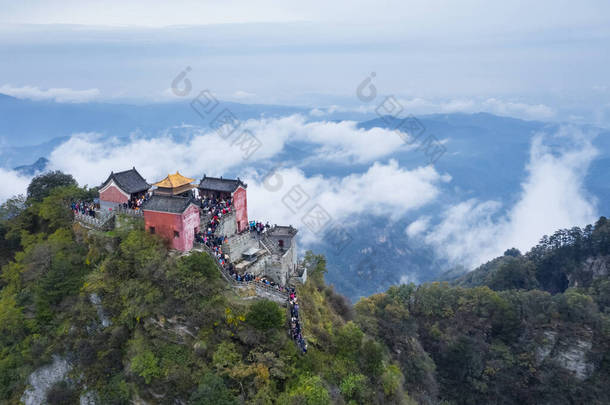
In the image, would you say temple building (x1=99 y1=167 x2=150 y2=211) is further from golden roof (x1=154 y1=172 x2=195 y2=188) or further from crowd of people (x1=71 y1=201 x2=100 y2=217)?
golden roof (x1=154 y1=172 x2=195 y2=188)

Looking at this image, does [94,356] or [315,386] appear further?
[94,356]

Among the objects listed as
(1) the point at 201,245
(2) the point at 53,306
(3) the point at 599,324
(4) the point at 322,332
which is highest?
(1) the point at 201,245

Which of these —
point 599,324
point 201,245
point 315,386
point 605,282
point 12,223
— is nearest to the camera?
point 315,386

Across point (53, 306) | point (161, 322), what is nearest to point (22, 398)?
point (53, 306)

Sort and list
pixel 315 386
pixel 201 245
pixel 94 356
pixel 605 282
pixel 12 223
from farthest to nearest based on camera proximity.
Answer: pixel 605 282, pixel 12 223, pixel 201 245, pixel 94 356, pixel 315 386

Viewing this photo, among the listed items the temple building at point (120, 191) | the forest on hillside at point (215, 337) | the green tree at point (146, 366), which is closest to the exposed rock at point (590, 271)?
the forest on hillside at point (215, 337)

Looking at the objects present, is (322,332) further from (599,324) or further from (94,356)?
(599,324)

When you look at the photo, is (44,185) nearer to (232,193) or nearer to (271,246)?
(232,193)

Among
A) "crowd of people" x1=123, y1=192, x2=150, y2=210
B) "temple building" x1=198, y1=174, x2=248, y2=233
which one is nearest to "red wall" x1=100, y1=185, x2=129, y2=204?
"crowd of people" x1=123, y1=192, x2=150, y2=210
